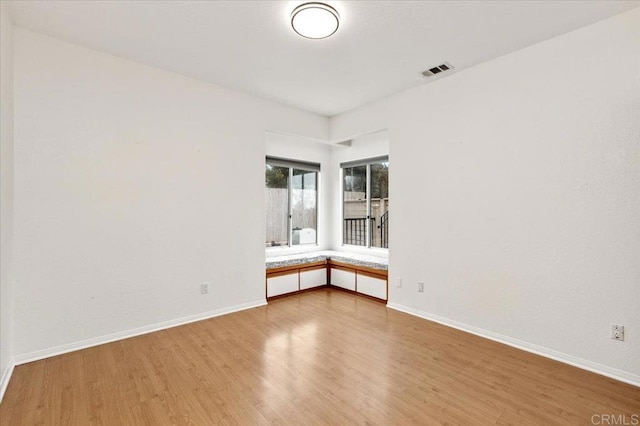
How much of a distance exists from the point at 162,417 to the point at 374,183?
424cm

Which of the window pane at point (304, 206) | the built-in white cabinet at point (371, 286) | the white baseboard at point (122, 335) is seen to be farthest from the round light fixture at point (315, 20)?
the white baseboard at point (122, 335)

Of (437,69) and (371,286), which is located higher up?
(437,69)

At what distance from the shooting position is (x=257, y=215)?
4.25 m

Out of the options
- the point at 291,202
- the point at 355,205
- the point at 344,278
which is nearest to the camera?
the point at 344,278

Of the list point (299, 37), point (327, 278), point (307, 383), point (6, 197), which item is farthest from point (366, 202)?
point (6, 197)

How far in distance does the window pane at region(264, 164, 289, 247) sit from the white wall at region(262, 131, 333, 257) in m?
0.20

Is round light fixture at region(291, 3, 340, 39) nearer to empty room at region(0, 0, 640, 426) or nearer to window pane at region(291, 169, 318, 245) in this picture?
empty room at region(0, 0, 640, 426)

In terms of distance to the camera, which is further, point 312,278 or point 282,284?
point 312,278

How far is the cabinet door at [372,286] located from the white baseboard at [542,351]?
0.56 m

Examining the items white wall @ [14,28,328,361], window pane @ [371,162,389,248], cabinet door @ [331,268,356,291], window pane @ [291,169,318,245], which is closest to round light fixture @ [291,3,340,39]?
white wall @ [14,28,328,361]

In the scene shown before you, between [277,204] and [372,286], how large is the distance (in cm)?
210

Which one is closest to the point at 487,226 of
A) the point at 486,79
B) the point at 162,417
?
the point at 486,79

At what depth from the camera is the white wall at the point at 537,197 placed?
2436 millimetres

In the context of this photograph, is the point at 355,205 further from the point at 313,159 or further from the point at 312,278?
the point at 312,278
